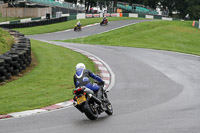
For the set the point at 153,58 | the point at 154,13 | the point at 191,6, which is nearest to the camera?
the point at 153,58

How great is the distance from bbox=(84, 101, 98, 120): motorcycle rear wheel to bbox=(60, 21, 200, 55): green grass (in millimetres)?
19367

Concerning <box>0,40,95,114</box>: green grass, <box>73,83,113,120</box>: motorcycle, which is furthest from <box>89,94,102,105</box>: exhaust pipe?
<box>0,40,95,114</box>: green grass

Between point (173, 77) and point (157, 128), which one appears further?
point (173, 77)

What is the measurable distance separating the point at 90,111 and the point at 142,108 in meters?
1.84

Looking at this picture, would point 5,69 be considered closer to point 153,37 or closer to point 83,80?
point 83,80

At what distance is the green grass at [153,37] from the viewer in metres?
29.1

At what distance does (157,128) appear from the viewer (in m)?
7.53

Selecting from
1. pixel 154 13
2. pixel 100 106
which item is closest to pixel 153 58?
pixel 100 106

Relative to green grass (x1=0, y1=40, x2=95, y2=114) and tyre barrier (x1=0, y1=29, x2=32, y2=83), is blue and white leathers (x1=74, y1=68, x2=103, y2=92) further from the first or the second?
tyre barrier (x1=0, y1=29, x2=32, y2=83)

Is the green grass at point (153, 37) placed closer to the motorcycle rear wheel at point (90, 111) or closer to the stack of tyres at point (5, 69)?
the stack of tyres at point (5, 69)

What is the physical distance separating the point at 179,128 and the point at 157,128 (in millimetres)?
443

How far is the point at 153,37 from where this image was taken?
32.5 meters

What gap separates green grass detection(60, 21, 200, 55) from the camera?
29.1m

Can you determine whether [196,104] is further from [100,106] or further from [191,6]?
[191,6]
